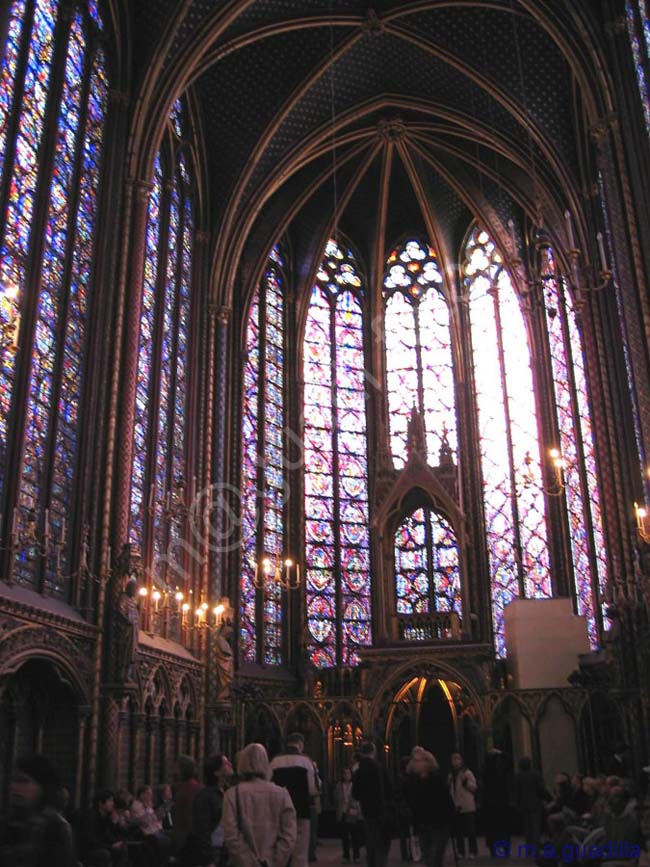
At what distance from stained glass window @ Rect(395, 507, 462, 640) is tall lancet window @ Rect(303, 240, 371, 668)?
1546 millimetres

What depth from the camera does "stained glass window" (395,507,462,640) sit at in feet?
79.7

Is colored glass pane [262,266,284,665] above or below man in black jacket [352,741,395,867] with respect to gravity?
above

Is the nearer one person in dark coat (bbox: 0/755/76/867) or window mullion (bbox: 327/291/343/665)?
person in dark coat (bbox: 0/755/76/867)

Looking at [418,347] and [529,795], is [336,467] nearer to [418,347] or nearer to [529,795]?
[418,347]

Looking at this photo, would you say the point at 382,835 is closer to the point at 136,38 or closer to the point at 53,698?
the point at 53,698

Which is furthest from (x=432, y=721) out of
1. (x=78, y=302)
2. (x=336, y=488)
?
(x=78, y=302)

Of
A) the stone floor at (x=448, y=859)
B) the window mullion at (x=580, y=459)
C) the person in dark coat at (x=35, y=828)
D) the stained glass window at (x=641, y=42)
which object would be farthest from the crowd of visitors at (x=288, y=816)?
the stained glass window at (x=641, y=42)

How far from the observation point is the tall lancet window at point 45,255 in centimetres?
1359

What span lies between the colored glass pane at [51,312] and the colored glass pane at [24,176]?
0.50m

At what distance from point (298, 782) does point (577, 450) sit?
1728 centimetres

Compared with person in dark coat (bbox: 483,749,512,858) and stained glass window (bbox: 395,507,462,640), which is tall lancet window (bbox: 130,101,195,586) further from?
person in dark coat (bbox: 483,749,512,858)

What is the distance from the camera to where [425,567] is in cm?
2444

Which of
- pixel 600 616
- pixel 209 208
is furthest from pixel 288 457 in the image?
pixel 600 616

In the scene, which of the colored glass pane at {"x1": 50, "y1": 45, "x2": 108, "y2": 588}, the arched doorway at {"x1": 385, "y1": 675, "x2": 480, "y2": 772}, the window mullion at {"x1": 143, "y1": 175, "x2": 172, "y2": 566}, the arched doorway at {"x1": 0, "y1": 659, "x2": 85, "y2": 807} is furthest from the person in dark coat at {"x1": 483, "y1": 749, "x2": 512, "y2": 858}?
the window mullion at {"x1": 143, "y1": 175, "x2": 172, "y2": 566}
